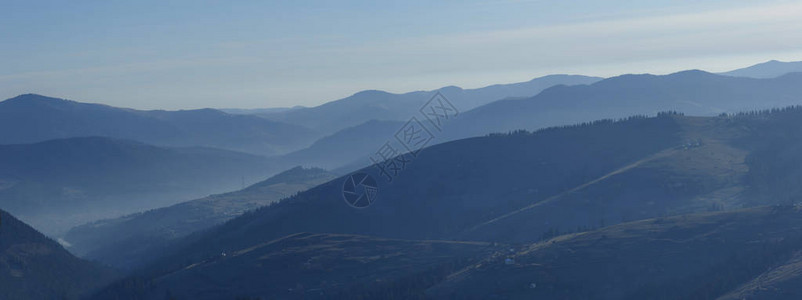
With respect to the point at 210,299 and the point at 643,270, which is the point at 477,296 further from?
the point at 210,299

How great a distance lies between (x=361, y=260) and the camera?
176000 millimetres

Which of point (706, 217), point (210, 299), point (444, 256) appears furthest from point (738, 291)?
point (210, 299)

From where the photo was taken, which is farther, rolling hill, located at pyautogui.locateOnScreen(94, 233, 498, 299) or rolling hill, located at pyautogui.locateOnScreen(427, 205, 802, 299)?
rolling hill, located at pyautogui.locateOnScreen(94, 233, 498, 299)

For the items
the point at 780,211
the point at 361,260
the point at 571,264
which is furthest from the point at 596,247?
the point at 361,260

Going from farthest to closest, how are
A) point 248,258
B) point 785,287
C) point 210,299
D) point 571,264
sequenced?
1. point 248,258
2. point 210,299
3. point 571,264
4. point 785,287

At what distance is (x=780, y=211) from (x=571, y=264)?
47.4 meters

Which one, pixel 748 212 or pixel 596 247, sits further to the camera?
pixel 748 212

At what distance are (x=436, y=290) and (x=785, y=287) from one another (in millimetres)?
53710

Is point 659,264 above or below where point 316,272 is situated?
below

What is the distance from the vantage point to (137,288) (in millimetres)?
169250

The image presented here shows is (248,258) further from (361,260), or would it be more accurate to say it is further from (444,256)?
(444,256)

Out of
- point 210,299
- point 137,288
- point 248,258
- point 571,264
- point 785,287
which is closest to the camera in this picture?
point 785,287

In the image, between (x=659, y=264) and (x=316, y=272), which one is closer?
(x=659, y=264)

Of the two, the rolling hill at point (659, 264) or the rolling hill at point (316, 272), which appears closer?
the rolling hill at point (659, 264)
